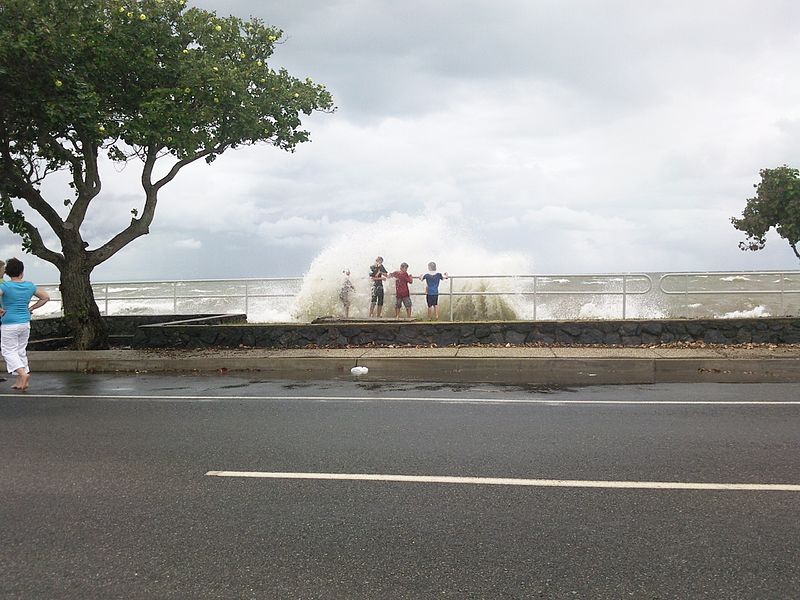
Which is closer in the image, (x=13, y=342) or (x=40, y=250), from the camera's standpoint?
(x=13, y=342)

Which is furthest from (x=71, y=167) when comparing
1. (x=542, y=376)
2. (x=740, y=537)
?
(x=740, y=537)

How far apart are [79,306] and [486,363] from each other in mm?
9668

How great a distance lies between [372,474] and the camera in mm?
5473

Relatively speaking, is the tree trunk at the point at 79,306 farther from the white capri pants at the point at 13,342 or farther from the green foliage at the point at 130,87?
the white capri pants at the point at 13,342

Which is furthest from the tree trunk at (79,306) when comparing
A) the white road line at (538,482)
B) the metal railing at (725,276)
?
the metal railing at (725,276)

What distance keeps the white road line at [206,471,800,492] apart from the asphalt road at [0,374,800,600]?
Answer: 0.05 metres

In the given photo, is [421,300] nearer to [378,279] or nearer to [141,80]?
[378,279]

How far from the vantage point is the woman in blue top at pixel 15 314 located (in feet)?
33.8

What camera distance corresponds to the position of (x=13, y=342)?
1035 centimetres

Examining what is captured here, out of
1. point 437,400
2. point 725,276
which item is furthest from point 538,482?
point 725,276

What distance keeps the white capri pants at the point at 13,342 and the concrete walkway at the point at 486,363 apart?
2977 millimetres

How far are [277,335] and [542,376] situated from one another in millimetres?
5949

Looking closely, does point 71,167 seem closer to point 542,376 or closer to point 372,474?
point 542,376

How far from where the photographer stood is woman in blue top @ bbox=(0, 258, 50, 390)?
406 inches
